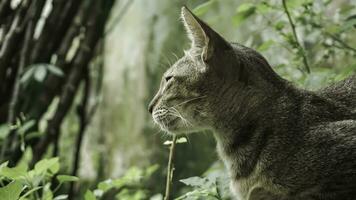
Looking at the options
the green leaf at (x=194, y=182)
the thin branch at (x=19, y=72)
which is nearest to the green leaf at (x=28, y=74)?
the thin branch at (x=19, y=72)

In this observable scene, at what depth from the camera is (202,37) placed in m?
1.72

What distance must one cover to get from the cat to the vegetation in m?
0.09

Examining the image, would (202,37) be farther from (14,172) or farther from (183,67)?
(14,172)

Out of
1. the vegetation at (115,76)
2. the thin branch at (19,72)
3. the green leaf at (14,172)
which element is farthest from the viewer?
the thin branch at (19,72)

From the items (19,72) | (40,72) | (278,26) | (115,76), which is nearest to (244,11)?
(278,26)

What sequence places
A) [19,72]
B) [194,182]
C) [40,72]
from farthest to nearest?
[19,72] → [40,72] → [194,182]

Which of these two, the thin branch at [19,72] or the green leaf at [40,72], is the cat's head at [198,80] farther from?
the thin branch at [19,72]

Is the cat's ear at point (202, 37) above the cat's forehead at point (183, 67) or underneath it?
above

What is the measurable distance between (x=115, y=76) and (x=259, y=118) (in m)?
2.53

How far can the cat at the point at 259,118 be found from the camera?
155 centimetres

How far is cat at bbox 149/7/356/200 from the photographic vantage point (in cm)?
155

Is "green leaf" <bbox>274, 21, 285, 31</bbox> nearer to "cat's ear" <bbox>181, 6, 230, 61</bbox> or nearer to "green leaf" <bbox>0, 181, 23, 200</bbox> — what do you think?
"cat's ear" <bbox>181, 6, 230, 61</bbox>

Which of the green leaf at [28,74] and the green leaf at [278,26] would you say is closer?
the green leaf at [278,26]

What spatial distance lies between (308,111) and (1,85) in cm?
147
